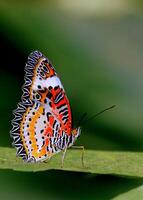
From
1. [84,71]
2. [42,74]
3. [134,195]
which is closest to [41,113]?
[42,74]

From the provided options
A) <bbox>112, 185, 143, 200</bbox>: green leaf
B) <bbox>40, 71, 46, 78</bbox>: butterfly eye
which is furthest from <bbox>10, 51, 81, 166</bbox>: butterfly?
<bbox>112, 185, 143, 200</bbox>: green leaf

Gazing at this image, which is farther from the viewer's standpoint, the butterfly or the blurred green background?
the butterfly

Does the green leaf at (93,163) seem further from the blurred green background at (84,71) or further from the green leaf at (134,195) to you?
the green leaf at (134,195)

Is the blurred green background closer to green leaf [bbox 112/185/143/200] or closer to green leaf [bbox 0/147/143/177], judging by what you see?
green leaf [bbox 0/147/143/177]

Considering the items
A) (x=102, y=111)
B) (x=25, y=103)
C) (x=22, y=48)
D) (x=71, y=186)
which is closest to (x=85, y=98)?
(x=102, y=111)

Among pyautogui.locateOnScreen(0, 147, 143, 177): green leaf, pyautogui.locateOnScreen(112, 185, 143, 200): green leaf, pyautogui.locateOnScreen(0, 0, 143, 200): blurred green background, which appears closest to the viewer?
pyautogui.locateOnScreen(112, 185, 143, 200): green leaf

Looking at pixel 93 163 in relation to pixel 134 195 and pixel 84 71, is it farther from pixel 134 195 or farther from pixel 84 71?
pixel 84 71
